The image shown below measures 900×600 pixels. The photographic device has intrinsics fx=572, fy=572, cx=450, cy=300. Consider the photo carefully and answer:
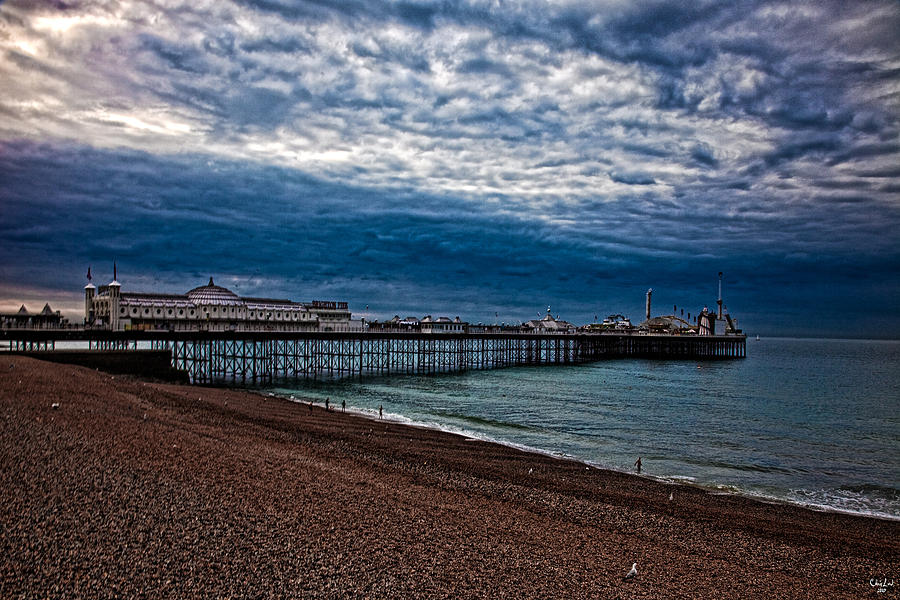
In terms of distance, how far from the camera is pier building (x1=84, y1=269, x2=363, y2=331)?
47406 mm

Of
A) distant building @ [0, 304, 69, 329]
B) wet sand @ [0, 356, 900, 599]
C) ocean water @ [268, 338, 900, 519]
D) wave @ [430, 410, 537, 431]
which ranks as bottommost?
ocean water @ [268, 338, 900, 519]

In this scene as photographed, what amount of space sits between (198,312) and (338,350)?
47.3 ft

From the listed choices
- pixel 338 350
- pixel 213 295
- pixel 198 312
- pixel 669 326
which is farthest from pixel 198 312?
pixel 669 326

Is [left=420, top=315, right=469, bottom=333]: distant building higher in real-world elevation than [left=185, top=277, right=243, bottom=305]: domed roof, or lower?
lower

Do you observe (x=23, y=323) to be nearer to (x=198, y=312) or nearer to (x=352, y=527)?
(x=198, y=312)

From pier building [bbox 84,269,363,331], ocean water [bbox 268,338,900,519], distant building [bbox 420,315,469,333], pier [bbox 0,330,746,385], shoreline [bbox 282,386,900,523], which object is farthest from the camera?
distant building [bbox 420,315,469,333]

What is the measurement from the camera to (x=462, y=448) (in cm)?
1867

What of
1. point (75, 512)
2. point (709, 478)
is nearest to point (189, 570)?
point (75, 512)

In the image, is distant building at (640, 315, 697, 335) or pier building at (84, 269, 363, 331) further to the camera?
distant building at (640, 315, 697, 335)

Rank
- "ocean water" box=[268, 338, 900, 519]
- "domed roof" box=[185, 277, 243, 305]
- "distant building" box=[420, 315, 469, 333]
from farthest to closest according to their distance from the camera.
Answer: "distant building" box=[420, 315, 469, 333]
"domed roof" box=[185, 277, 243, 305]
"ocean water" box=[268, 338, 900, 519]

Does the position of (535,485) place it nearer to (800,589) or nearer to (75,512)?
(800,589)

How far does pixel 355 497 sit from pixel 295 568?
3.16 m

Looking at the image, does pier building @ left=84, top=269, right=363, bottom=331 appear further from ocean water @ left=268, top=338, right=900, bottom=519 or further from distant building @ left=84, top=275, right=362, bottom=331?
ocean water @ left=268, top=338, right=900, bottom=519

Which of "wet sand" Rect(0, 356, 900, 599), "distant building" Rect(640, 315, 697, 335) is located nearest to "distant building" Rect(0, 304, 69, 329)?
"wet sand" Rect(0, 356, 900, 599)
